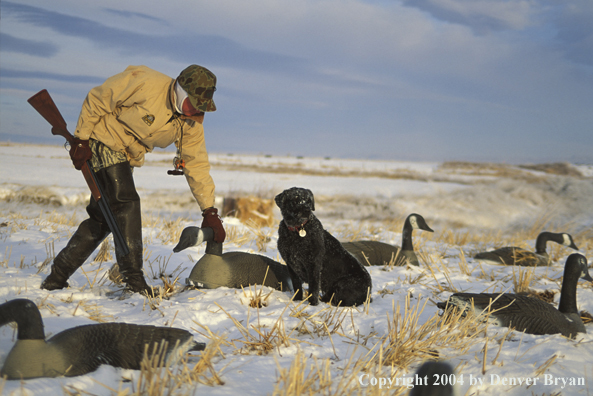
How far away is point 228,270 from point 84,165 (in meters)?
1.65

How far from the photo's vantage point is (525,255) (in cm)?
617

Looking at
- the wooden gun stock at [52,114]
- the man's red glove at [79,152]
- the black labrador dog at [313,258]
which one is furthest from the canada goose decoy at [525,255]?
the man's red glove at [79,152]

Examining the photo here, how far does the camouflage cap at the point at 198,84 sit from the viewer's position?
3.27 m

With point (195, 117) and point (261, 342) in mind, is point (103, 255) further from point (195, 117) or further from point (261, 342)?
point (261, 342)

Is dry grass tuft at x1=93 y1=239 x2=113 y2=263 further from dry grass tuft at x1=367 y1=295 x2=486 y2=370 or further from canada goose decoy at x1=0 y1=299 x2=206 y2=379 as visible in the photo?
dry grass tuft at x1=367 y1=295 x2=486 y2=370

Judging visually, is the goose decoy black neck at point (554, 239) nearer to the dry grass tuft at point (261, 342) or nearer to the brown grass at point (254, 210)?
the dry grass tuft at point (261, 342)

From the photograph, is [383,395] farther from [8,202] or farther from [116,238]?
[8,202]

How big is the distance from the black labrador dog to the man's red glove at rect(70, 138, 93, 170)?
1738mm

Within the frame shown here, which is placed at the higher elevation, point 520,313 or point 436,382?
point 436,382

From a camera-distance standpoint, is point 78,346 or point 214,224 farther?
point 214,224

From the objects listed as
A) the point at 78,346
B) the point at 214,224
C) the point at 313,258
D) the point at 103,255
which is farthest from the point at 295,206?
the point at 103,255

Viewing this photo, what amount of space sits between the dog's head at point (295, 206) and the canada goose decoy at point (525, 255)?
4187mm

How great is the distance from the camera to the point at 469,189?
14648mm

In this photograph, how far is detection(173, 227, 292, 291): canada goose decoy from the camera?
365 cm
